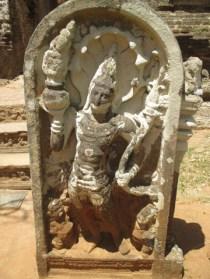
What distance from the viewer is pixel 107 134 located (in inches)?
115

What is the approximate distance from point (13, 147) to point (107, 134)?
2.78m

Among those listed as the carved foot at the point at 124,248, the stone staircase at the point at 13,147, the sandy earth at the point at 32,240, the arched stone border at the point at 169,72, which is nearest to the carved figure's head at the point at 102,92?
the arched stone border at the point at 169,72

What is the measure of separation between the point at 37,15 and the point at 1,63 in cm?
374

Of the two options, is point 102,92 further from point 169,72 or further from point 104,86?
point 169,72

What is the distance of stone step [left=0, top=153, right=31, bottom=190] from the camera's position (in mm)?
5016

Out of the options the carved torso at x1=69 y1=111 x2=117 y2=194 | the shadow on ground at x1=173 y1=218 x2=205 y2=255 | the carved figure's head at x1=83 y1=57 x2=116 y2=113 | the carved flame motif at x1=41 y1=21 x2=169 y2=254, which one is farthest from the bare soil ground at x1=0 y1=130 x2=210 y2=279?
the carved figure's head at x1=83 y1=57 x2=116 y2=113

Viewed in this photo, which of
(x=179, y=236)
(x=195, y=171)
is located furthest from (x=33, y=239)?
(x=195, y=171)

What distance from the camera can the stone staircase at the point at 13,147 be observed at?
16.6 ft

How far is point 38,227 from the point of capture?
10.7 ft

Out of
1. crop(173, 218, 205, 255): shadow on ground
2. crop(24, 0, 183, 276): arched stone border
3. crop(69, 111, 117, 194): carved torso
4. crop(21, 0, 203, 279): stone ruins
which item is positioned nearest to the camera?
crop(24, 0, 183, 276): arched stone border

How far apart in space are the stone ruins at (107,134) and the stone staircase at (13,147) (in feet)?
6.08

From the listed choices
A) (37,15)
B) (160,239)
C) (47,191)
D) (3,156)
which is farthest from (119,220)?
(37,15)

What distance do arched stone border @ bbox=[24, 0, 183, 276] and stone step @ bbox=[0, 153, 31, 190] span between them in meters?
1.89

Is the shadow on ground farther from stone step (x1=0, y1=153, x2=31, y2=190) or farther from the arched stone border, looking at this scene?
stone step (x1=0, y1=153, x2=31, y2=190)
